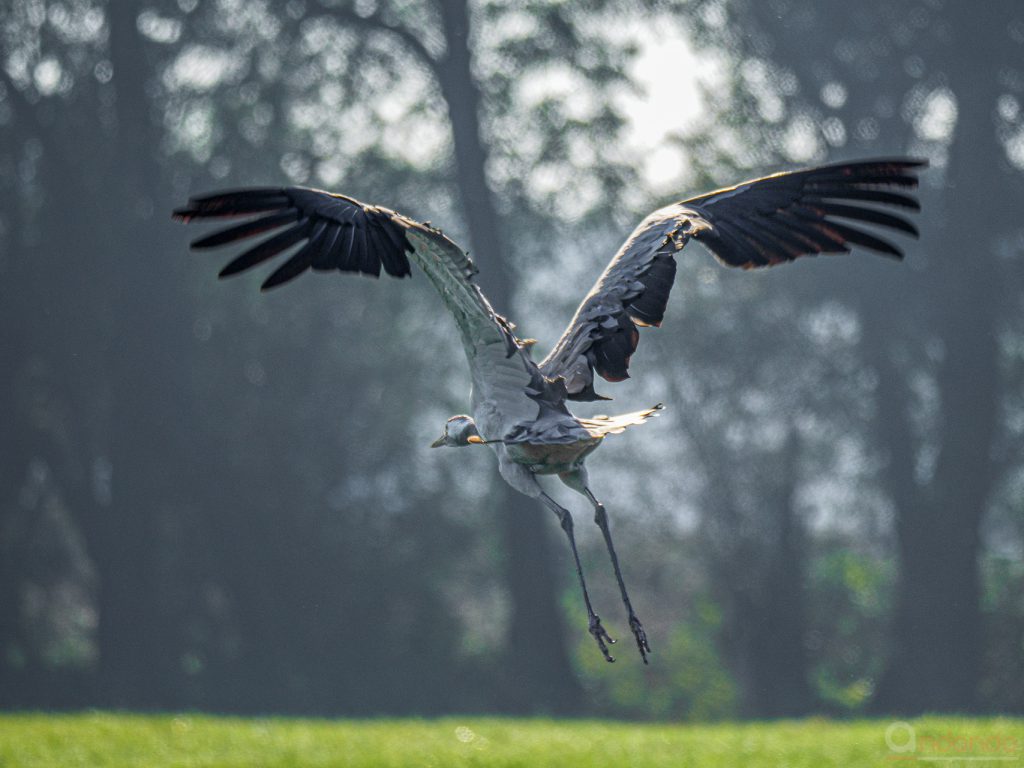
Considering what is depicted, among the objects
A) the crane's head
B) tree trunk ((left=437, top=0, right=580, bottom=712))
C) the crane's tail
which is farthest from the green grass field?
tree trunk ((left=437, top=0, right=580, bottom=712))

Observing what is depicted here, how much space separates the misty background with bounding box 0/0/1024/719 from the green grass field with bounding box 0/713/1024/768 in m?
5.96

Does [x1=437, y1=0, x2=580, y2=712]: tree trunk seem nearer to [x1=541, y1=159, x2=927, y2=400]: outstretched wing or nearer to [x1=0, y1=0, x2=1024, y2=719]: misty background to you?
[x1=0, y1=0, x2=1024, y2=719]: misty background

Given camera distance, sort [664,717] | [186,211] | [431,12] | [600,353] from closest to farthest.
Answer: [186,211] → [600,353] → [664,717] → [431,12]

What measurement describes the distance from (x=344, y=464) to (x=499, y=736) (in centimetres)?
818

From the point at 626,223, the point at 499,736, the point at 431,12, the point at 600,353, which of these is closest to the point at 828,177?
the point at 600,353

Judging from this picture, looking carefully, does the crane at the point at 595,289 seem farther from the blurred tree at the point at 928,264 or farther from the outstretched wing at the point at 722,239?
the blurred tree at the point at 928,264

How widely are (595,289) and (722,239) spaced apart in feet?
2.05

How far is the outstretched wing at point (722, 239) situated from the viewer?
494 cm

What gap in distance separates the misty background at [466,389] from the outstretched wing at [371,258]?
35.6 feet

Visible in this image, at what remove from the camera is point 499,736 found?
9578 mm

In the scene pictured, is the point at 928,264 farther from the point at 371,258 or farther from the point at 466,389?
the point at 371,258

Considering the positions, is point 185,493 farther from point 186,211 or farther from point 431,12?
point 186,211

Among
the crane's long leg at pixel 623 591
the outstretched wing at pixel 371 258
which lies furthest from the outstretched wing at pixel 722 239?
the crane's long leg at pixel 623 591

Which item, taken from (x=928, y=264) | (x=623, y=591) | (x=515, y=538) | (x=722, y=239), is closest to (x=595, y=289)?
(x=722, y=239)
